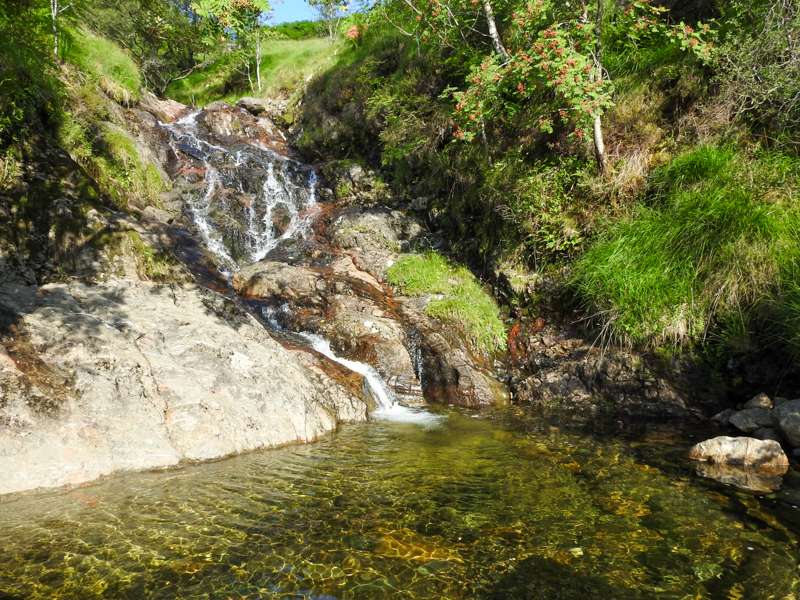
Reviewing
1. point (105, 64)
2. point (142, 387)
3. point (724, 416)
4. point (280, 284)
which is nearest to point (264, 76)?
point (105, 64)

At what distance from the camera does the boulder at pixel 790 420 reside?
614 cm

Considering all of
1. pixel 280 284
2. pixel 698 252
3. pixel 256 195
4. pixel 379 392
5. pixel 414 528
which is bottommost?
pixel 414 528

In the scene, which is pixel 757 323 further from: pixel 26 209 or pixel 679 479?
pixel 26 209

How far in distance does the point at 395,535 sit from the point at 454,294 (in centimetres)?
795

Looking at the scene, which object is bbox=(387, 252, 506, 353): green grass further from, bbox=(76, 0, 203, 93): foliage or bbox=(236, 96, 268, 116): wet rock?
bbox=(76, 0, 203, 93): foliage

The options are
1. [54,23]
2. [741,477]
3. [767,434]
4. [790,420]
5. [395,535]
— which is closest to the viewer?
[395,535]

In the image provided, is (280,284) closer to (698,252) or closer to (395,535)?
(395,535)

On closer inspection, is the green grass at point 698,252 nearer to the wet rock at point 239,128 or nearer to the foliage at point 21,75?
A: the foliage at point 21,75

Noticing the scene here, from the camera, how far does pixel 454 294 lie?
11.7 m

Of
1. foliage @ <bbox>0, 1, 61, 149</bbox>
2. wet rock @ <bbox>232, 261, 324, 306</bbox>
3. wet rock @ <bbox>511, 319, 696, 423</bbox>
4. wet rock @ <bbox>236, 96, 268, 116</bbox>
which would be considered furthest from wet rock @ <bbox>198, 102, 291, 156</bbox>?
wet rock @ <bbox>511, 319, 696, 423</bbox>

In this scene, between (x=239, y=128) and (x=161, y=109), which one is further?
(x=239, y=128)

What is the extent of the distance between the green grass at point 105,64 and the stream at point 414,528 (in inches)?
608

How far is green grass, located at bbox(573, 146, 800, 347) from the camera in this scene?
7422 millimetres

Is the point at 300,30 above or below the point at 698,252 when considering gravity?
above
